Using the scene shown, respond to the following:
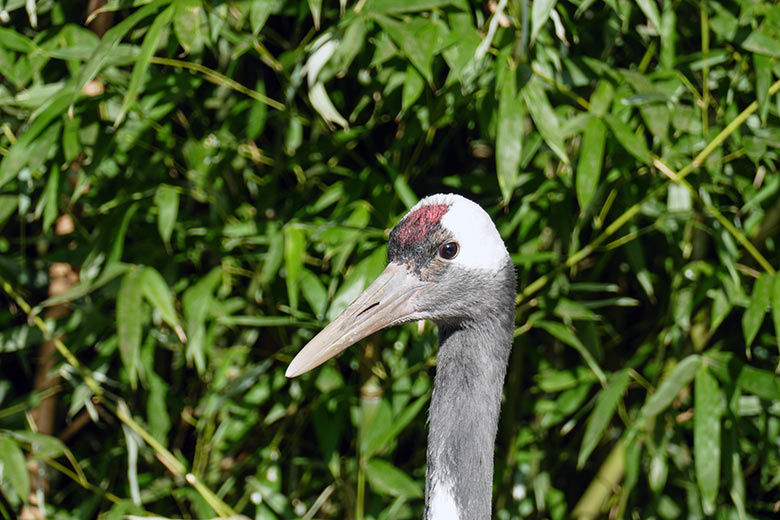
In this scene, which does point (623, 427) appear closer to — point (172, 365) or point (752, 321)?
point (752, 321)

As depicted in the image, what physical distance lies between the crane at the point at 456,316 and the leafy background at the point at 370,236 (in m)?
0.20

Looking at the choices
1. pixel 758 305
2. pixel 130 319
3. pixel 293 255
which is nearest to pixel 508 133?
pixel 293 255

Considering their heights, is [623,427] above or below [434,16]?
below

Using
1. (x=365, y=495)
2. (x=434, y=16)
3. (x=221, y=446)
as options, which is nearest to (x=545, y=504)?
(x=365, y=495)

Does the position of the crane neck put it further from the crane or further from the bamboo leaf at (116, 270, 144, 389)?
the bamboo leaf at (116, 270, 144, 389)

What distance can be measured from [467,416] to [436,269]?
0.94 ft

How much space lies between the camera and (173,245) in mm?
2539

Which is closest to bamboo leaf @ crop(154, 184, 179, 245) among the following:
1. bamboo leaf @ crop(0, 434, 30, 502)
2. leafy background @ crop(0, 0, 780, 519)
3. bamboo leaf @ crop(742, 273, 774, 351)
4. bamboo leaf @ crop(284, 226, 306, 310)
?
leafy background @ crop(0, 0, 780, 519)

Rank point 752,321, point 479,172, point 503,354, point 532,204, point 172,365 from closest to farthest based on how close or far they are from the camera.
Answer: point 503,354
point 752,321
point 532,204
point 479,172
point 172,365

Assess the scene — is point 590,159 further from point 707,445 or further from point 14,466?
point 14,466

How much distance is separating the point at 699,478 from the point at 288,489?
1.09 metres

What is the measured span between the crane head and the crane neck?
0.05 metres

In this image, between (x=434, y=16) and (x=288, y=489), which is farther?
(x=288, y=489)

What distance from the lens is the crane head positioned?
1.83 metres
